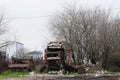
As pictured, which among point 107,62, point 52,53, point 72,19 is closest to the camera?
point 52,53

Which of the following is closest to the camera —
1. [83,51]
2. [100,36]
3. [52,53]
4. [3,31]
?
[52,53]

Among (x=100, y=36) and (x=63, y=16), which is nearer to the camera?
(x=100, y=36)

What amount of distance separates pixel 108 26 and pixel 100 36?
1.92 meters

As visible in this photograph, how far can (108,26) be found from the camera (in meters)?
37.6

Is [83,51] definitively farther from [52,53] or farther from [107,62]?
[52,53]

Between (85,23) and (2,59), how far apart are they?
529 inches

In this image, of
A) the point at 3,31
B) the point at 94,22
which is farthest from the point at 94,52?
the point at 3,31

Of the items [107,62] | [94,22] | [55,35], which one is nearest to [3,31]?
[55,35]

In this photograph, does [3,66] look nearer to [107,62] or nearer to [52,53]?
[52,53]

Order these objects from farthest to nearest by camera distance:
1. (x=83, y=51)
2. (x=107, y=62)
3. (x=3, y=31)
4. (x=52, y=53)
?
(x=3, y=31) → (x=83, y=51) → (x=107, y=62) → (x=52, y=53)

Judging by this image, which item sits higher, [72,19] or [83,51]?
[72,19]

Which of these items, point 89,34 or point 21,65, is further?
point 89,34

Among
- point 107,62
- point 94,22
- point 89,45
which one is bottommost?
point 107,62

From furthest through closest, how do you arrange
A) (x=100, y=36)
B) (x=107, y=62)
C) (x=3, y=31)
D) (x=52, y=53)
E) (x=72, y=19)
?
(x=3, y=31) → (x=72, y=19) → (x=100, y=36) → (x=107, y=62) → (x=52, y=53)
